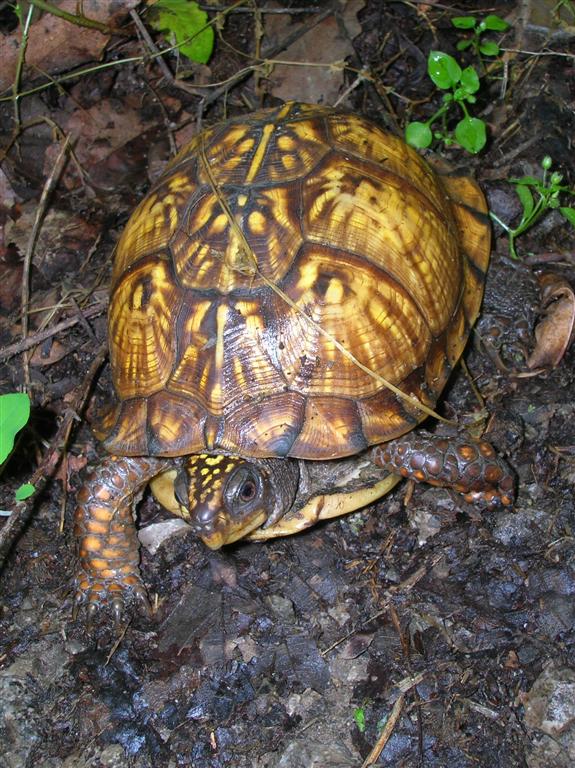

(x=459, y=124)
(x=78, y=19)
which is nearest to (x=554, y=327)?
(x=459, y=124)

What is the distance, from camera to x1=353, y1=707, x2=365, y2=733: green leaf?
2672 mm

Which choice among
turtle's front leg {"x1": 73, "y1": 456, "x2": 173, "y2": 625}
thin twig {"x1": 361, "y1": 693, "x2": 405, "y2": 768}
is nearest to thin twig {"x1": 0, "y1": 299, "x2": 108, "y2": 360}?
turtle's front leg {"x1": 73, "y1": 456, "x2": 173, "y2": 625}

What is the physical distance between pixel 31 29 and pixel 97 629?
3503 millimetres

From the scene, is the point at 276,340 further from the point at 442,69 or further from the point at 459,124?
the point at 442,69

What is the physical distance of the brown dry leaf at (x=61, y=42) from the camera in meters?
4.43

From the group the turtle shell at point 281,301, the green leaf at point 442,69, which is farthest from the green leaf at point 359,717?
the green leaf at point 442,69

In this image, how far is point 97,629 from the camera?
3.06m

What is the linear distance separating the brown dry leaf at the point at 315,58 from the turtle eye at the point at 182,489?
105 inches

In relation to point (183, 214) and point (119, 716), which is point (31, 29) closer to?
point (183, 214)

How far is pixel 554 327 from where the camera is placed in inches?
140

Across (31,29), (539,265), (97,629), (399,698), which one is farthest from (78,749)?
(31,29)

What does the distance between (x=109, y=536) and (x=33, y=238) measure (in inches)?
72.9

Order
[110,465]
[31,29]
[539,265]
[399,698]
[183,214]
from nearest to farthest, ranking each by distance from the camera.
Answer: [399,698]
[183,214]
[110,465]
[539,265]
[31,29]

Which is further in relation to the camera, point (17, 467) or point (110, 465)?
point (17, 467)
